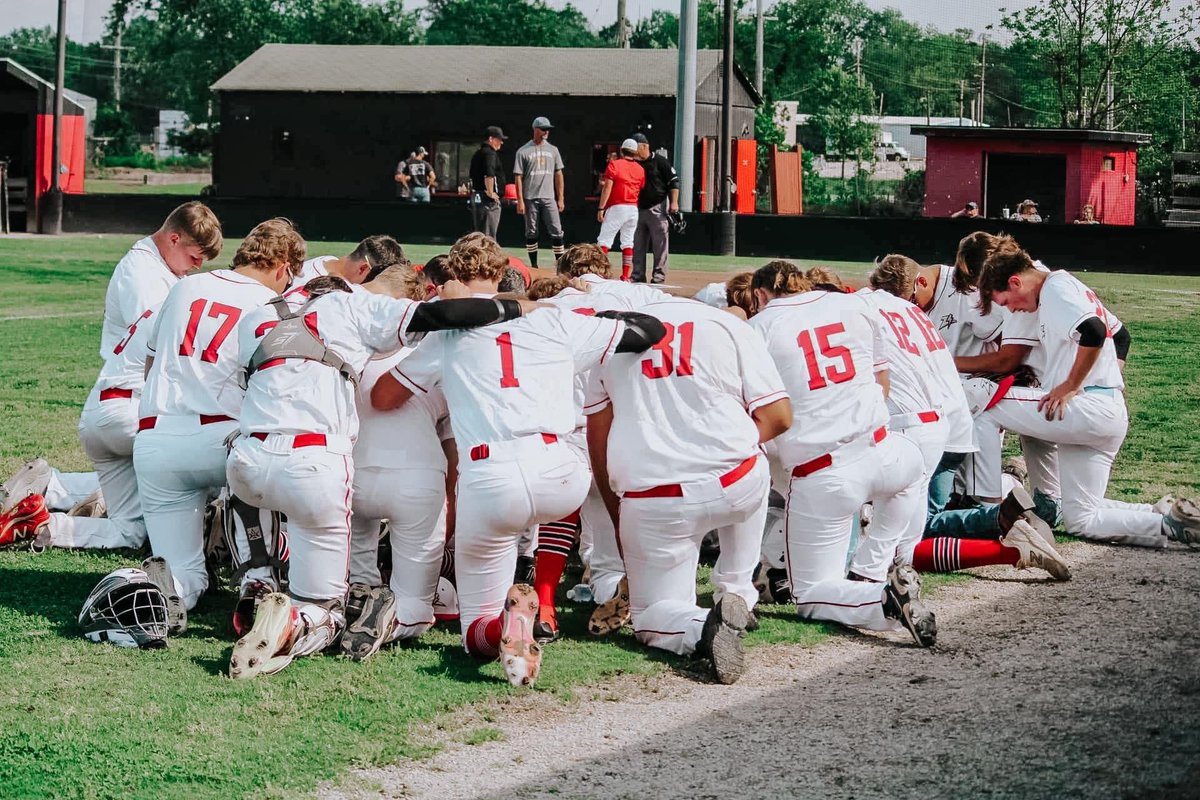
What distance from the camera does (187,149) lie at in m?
82.0

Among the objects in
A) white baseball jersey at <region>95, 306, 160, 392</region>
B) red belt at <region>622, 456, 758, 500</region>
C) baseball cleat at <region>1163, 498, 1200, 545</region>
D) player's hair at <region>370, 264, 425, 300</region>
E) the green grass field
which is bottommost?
the green grass field

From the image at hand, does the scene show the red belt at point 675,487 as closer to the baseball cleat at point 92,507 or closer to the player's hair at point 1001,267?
the player's hair at point 1001,267

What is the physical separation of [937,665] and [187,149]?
81399mm

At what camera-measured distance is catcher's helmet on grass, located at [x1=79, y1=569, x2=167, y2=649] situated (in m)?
5.83

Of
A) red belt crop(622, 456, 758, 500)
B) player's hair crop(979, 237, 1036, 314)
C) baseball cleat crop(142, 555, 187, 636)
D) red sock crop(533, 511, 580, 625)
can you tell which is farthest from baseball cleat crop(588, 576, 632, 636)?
player's hair crop(979, 237, 1036, 314)

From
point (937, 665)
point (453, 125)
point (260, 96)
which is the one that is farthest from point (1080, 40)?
point (937, 665)

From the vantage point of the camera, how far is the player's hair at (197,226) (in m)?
7.19

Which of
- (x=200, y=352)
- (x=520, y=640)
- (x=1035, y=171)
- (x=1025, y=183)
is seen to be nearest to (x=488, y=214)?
(x=200, y=352)

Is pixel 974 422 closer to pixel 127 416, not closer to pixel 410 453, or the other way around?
pixel 410 453

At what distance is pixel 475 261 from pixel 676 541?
138cm

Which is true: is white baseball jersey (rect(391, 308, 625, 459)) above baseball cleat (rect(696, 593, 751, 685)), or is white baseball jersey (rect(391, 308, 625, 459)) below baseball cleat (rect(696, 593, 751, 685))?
above

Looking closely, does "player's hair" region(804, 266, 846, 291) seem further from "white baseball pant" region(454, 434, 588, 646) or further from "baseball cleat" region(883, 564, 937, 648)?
"white baseball pant" region(454, 434, 588, 646)

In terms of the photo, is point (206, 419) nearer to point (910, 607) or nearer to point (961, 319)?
point (910, 607)

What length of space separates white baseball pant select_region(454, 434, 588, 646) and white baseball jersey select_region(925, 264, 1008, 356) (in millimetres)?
3869
